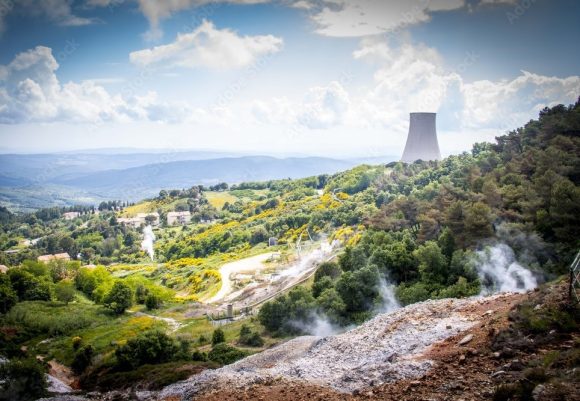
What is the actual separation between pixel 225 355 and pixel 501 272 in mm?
17994

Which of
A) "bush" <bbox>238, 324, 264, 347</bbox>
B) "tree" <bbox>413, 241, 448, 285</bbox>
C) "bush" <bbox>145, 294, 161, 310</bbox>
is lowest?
"bush" <bbox>145, 294, 161, 310</bbox>

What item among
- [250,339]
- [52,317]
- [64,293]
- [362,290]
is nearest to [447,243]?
[362,290]

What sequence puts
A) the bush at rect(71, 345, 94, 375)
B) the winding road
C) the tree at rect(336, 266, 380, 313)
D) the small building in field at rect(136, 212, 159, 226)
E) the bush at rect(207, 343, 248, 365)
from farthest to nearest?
the small building in field at rect(136, 212, 159, 226) < the winding road < the bush at rect(71, 345, 94, 375) < the tree at rect(336, 266, 380, 313) < the bush at rect(207, 343, 248, 365)

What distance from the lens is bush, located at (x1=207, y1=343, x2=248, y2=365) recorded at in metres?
28.9

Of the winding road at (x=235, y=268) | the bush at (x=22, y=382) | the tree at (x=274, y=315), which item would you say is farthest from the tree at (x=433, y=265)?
the winding road at (x=235, y=268)

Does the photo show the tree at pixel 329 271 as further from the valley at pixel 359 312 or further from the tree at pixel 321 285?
the tree at pixel 321 285

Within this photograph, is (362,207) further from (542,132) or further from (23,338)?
(23,338)

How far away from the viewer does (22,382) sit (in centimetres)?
2280

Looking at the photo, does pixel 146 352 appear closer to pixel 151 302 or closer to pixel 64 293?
pixel 151 302

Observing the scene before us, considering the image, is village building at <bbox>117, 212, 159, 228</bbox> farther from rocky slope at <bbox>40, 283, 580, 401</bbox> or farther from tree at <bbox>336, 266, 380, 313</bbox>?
rocky slope at <bbox>40, 283, 580, 401</bbox>

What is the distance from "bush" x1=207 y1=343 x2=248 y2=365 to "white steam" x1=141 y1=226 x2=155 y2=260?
84615 millimetres

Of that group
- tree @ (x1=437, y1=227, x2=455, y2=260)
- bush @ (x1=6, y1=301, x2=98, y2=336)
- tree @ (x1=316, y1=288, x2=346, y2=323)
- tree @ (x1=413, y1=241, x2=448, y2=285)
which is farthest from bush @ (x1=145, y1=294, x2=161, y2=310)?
tree @ (x1=437, y1=227, x2=455, y2=260)

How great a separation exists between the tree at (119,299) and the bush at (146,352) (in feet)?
70.4

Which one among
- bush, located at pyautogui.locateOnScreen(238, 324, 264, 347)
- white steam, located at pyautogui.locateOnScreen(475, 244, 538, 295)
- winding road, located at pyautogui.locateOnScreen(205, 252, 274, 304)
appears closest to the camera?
white steam, located at pyautogui.locateOnScreen(475, 244, 538, 295)
